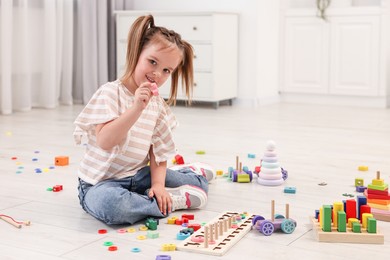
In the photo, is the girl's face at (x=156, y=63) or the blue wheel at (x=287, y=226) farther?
the girl's face at (x=156, y=63)

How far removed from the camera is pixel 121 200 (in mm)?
1567

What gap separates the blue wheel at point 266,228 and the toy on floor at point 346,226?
4.2 inches

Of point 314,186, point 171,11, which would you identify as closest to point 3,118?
point 171,11

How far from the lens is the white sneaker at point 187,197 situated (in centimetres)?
173

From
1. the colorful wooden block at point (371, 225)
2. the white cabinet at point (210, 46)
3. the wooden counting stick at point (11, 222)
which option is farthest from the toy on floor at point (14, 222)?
the white cabinet at point (210, 46)

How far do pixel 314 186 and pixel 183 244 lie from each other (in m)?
0.76

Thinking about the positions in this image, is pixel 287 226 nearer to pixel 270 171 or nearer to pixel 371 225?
pixel 371 225

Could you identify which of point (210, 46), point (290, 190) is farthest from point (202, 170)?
point (210, 46)

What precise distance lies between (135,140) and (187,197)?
22 centimetres

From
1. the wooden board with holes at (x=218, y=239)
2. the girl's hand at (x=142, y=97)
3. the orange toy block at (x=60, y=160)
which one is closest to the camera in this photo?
the wooden board with holes at (x=218, y=239)

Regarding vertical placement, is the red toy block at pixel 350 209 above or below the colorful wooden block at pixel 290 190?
above

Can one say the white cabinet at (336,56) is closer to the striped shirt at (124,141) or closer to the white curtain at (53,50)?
the white curtain at (53,50)

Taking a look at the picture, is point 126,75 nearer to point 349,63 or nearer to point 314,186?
point 314,186

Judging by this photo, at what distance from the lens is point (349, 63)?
4418 millimetres
